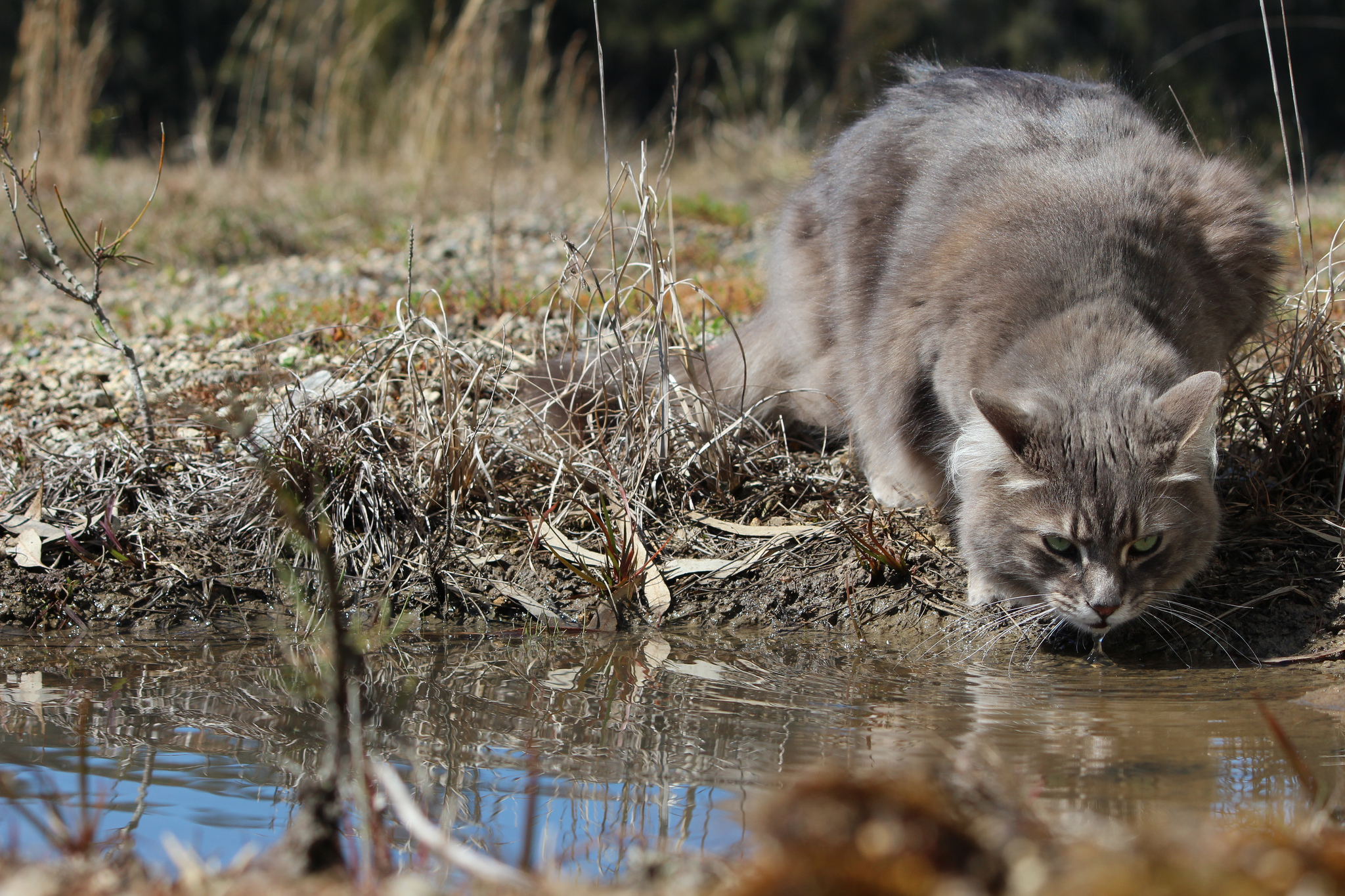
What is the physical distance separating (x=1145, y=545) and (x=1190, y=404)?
1.29ft

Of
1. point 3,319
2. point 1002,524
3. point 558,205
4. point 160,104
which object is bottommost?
point 1002,524

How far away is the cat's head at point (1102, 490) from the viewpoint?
2.63m

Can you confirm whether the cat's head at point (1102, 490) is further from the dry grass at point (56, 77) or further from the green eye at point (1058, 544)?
the dry grass at point (56, 77)

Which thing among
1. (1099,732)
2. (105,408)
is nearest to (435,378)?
(105,408)

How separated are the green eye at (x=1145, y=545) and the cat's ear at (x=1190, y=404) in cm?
25

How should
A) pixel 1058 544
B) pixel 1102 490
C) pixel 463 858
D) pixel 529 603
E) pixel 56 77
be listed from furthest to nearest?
pixel 56 77 < pixel 529 603 < pixel 1058 544 < pixel 1102 490 < pixel 463 858

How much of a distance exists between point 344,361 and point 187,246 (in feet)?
11.2

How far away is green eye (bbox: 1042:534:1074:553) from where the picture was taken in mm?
2777

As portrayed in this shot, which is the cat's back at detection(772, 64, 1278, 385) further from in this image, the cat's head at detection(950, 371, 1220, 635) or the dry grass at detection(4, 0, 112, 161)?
the dry grass at detection(4, 0, 112, 161)

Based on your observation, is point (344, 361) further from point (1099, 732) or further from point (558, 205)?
point (558, 205)

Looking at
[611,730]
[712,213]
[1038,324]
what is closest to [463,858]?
[611,730]

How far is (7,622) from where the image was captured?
3121 mm

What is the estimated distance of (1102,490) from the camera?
267 centimetres

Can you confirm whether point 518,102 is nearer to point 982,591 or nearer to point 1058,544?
point 982,591
